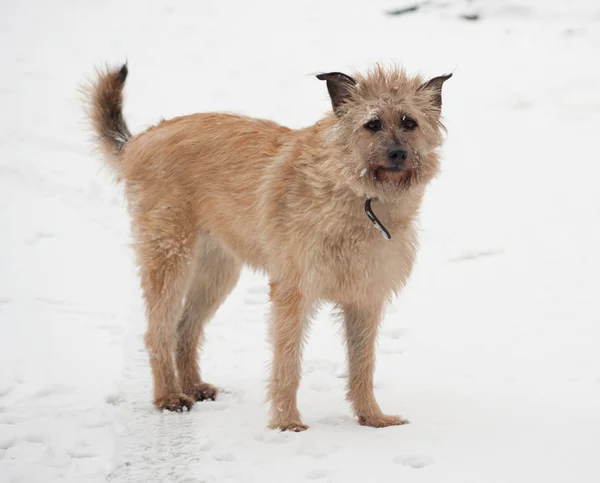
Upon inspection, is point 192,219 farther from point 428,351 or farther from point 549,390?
point 549,390

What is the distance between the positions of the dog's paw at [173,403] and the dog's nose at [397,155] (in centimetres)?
225

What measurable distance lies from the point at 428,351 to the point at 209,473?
2831 mm

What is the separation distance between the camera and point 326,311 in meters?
8.57

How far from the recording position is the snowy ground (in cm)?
462

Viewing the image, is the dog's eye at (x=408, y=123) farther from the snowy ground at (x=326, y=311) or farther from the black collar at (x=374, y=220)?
the snowy ground at (x=326, y=311)

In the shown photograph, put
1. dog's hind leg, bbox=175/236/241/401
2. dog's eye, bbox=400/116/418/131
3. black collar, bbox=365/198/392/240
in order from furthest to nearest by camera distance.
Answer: dog's hind leg, bbox=175/236/241/401 → black collar, bbox=365/198/392/240 → dog's eye, bbox=400/116/418/131

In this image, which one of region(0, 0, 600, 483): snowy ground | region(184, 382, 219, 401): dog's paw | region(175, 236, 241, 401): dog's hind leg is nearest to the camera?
region(0, 0, 600, 483): snowy ground

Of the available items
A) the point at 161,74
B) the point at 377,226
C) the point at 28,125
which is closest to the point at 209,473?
the point at 377,226

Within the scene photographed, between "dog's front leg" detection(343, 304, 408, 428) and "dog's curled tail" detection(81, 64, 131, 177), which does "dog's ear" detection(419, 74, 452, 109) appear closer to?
"dog's front leg" detection(343, 304, 408, 428)

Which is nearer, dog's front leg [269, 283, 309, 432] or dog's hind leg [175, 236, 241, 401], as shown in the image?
dog's front leg [269, 283, 309, 432]

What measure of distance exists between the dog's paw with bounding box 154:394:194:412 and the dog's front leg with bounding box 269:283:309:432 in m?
0.80

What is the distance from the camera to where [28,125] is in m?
13.3

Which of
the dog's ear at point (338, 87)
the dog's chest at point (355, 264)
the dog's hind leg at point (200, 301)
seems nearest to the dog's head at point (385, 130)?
the dog's ear at point (338, 87)

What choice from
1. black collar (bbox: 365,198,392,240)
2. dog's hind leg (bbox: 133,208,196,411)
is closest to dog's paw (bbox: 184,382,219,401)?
dog's hind leg (bbox: 133,208,196,411)
